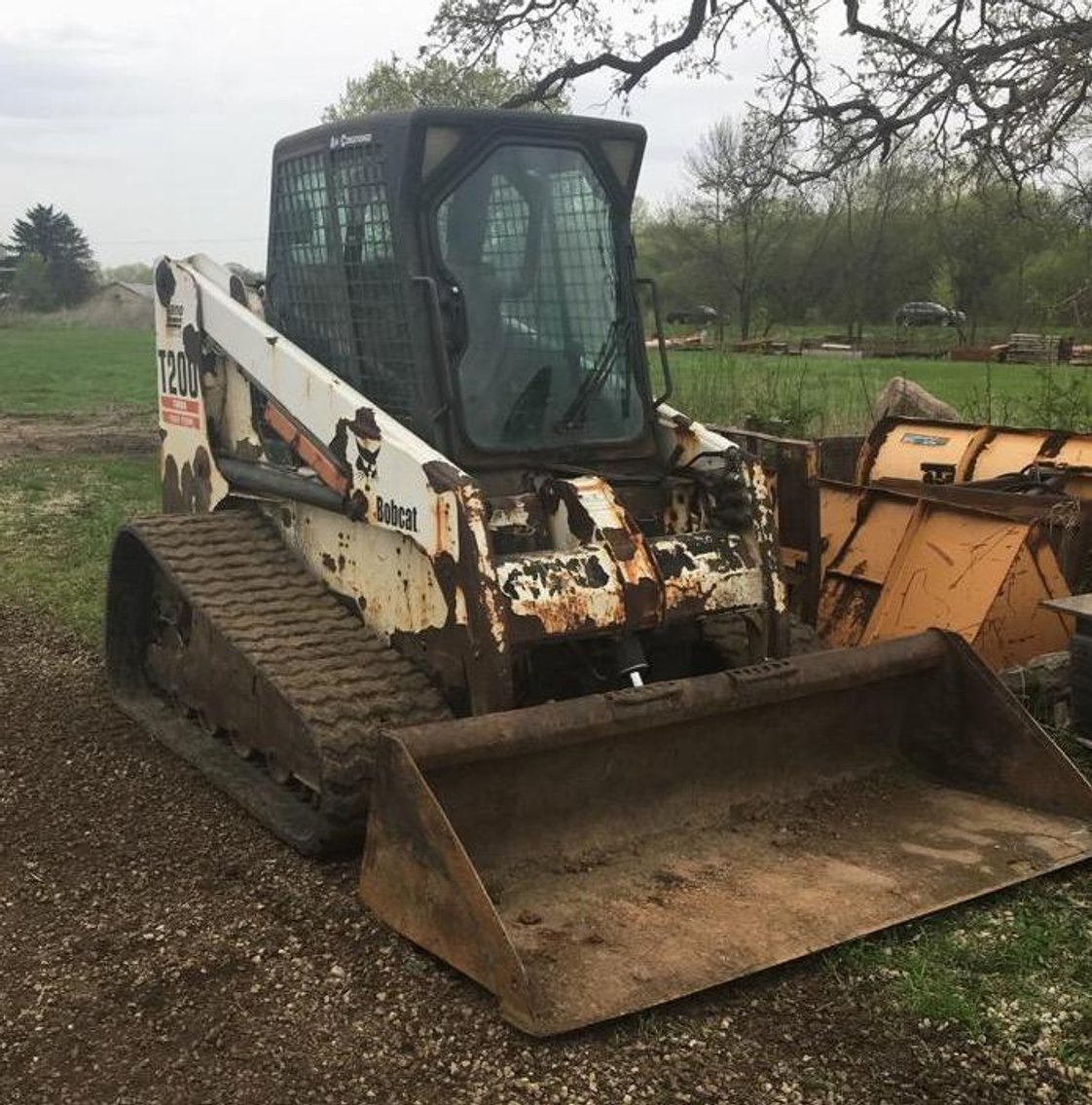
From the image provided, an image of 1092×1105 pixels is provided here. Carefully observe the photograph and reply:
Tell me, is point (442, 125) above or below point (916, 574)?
above

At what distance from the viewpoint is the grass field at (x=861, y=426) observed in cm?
347

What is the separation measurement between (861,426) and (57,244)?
275 feet

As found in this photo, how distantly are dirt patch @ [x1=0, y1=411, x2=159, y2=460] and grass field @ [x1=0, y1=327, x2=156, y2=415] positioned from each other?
124 centimetres

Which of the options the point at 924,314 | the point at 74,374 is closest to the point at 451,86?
the point at 74,374

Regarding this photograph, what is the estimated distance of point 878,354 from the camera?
121ft

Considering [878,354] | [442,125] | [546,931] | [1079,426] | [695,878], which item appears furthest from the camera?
[878,354]

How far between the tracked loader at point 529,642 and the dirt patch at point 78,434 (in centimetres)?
1059

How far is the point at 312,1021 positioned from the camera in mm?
3428

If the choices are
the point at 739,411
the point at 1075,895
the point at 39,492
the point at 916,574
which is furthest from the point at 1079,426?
the point at 39,492

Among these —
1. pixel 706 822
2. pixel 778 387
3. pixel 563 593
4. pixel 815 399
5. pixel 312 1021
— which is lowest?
pixel 312 1021

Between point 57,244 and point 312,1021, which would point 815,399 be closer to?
point 312,1021

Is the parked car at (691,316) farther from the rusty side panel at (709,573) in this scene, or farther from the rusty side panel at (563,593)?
the rusty side panel at (563,593)

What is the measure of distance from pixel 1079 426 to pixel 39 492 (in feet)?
28.5

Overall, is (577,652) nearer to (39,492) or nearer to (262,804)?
(262,804)
